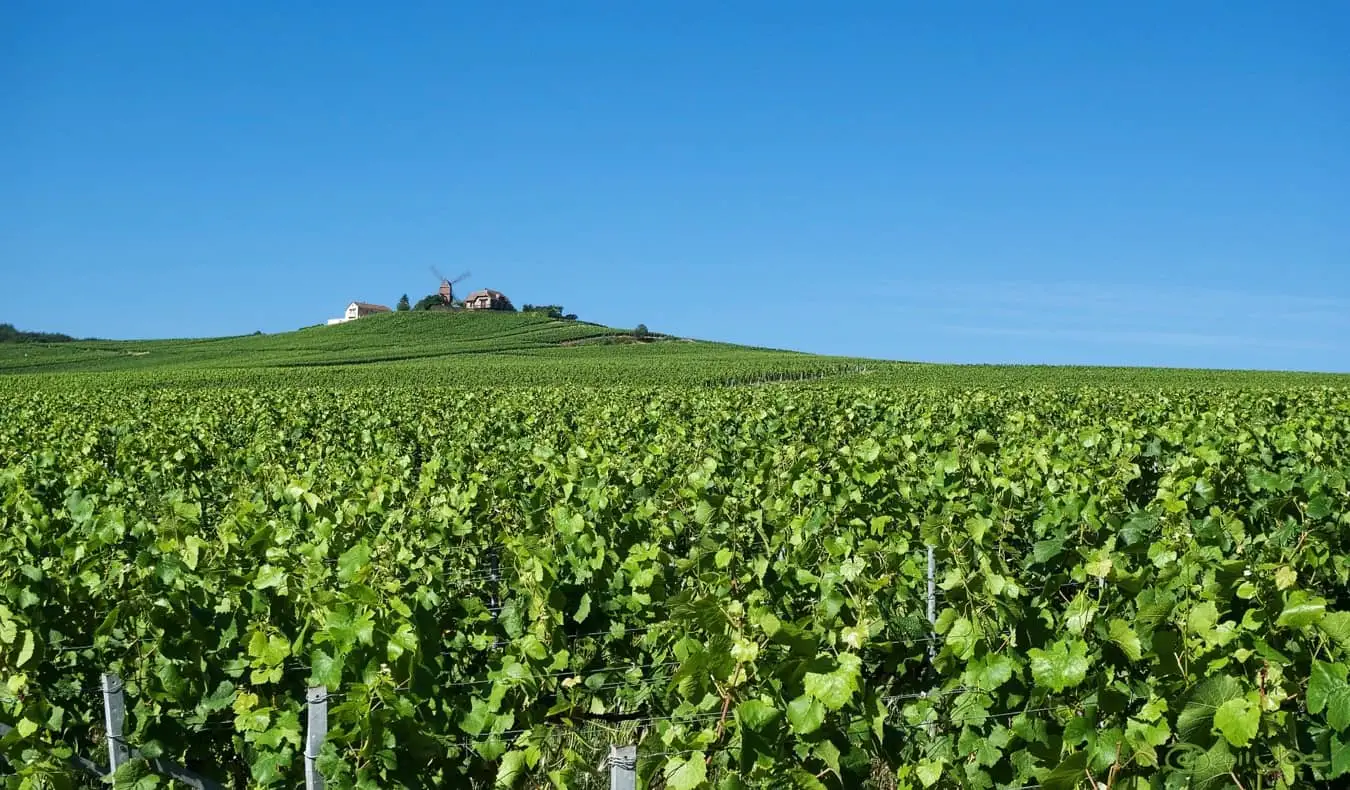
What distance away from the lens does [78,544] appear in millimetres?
5176

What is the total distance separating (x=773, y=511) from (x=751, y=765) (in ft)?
10.7

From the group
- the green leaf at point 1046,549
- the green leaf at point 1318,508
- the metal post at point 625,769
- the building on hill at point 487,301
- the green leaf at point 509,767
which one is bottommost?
the green leaf at point 509,767

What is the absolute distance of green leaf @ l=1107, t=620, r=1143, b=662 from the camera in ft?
11.5

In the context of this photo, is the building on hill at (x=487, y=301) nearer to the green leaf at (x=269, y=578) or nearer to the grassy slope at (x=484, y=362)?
the grassy slope at (x=484, y=362)

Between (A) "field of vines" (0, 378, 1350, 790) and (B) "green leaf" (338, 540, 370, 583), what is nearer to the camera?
(A) "field of vines" (0, 378, 1350, 790)

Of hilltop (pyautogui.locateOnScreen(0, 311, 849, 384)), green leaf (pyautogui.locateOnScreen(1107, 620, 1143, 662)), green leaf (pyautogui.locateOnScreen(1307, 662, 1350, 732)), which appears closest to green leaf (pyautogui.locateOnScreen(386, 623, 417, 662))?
green leaf (pyautogui.locateOnScreen(1107, 620, 1143, 662))

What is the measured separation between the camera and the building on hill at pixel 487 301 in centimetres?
→ 13450

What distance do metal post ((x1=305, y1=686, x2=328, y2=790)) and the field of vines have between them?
45 millimetres

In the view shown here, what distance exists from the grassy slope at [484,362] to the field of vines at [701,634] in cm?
4223

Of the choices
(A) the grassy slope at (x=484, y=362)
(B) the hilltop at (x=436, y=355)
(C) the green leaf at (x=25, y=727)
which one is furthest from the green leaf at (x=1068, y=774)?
(B) the hilltop at (x=436, y=355)

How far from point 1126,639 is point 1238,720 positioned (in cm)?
53

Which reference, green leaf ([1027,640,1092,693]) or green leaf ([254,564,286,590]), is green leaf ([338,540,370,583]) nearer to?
green leaf ([254,564,286,590])

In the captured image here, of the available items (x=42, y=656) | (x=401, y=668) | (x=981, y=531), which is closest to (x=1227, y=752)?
(x=981, y=531)

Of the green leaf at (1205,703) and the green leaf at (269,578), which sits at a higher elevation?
the green leaf at (269,578)
